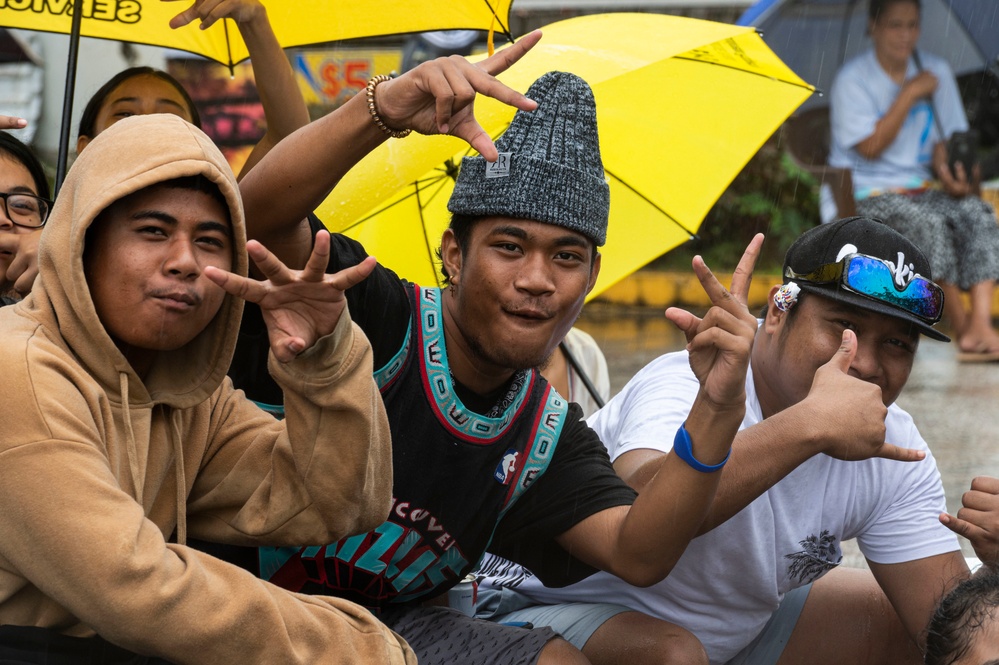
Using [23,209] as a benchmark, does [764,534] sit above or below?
below

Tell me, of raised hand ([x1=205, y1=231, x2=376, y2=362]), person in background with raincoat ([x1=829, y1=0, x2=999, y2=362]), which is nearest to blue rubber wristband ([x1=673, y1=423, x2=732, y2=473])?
raised hand ([x1=205, y1=231, x2=376, y2=362])

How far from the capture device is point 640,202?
4.28 meters

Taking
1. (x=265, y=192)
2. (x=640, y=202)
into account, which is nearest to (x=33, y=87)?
(x=640, y=202)

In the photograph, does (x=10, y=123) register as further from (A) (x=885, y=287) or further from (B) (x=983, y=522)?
(B) (x=983, y=522)

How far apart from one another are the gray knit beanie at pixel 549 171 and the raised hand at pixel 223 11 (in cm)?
83

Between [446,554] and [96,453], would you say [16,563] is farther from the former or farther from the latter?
[446,554]

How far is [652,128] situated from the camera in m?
4.16

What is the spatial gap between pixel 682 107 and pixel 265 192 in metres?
2.10

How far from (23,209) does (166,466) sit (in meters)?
1.10

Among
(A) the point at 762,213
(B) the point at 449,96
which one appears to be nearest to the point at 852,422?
(B) the point at 449,96

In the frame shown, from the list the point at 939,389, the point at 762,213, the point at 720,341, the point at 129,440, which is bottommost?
the point at 939,389

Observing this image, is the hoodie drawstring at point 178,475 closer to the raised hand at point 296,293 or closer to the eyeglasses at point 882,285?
the raised hand at point 296,293

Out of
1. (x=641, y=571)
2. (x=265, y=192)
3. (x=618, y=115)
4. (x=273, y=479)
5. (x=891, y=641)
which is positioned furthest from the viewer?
(x=618, y=115)

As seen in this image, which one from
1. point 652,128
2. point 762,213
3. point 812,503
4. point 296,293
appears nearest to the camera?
point 296,293
